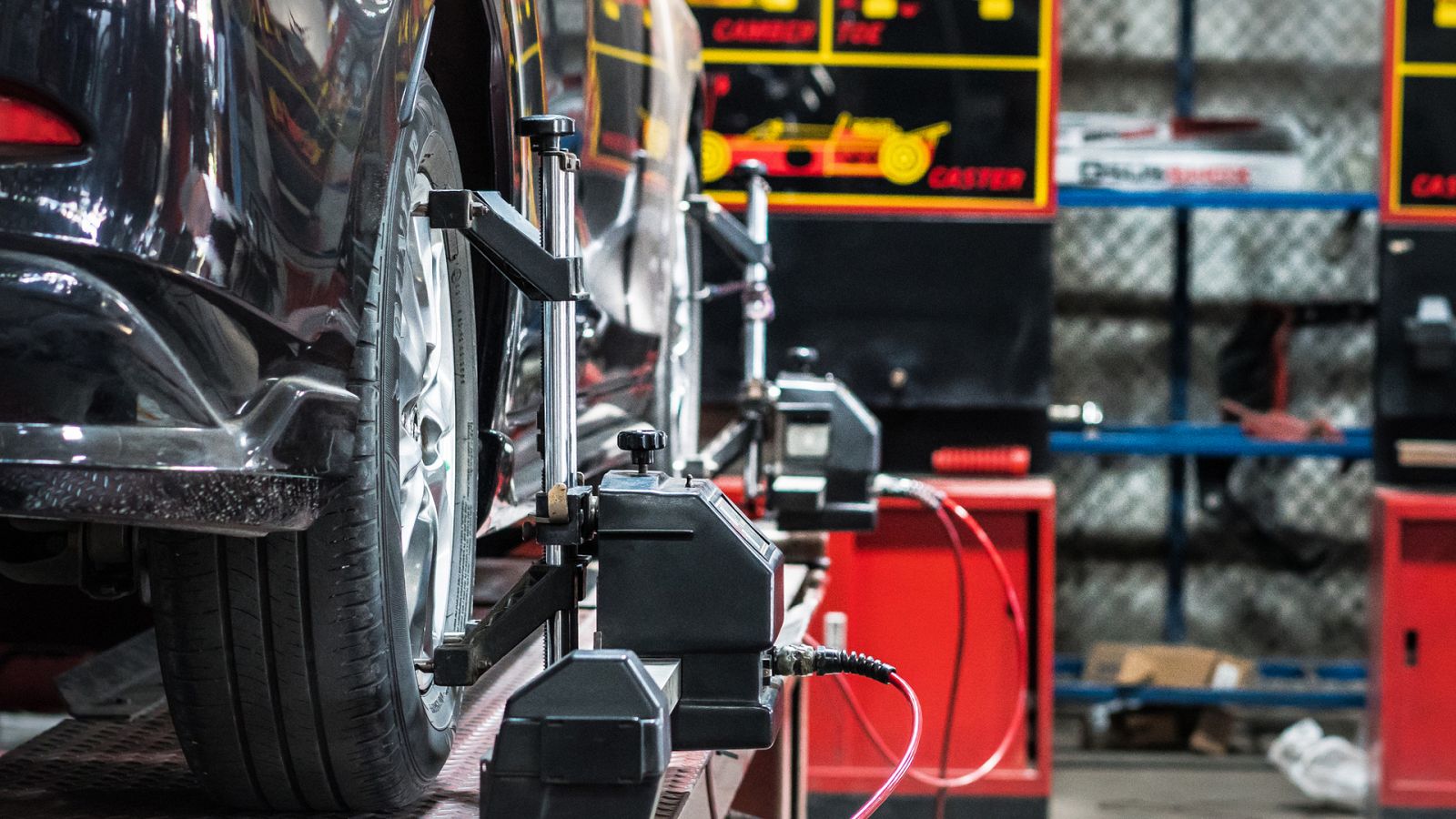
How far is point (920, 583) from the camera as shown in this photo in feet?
13.2

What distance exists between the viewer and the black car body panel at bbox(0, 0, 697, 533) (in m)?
1.06

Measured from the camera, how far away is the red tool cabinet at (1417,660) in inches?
161

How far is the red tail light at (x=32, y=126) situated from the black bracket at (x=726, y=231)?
1.73 meters

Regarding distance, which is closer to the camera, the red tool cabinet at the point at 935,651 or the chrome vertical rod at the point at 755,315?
the chrome vertical rod at the point at 755,315

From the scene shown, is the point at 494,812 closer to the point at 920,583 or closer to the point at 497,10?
the point at 497,10

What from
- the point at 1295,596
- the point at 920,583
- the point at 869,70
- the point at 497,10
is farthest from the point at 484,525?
the point at 1295,596

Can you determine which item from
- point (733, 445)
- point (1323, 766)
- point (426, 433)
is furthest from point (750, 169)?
point (1323, 766)

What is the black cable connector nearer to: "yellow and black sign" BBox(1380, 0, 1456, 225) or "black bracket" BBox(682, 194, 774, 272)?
"black bracket" BBox(682, 194, 774, 272)

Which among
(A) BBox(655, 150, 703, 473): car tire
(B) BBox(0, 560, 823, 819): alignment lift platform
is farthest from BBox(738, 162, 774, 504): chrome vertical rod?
(B) BBox(0, 560, 823, 819): alignment lift platform

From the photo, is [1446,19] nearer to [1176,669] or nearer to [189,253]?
[1176,669]

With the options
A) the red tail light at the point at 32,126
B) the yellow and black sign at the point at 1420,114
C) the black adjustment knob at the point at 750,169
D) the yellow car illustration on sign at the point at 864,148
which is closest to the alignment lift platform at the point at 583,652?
the red tail light at the point at 32,126

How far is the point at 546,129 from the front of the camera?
4.68 feet

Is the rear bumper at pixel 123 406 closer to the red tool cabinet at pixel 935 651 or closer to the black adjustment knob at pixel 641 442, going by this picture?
the black adjustment knob at pixel 641 442

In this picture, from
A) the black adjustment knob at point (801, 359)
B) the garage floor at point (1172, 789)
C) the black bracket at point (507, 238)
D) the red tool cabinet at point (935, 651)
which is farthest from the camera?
the garage floor at point (1172, 789)
